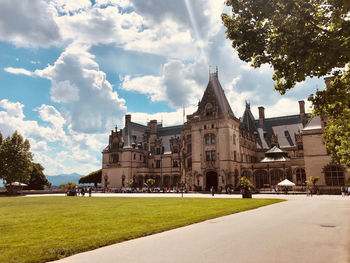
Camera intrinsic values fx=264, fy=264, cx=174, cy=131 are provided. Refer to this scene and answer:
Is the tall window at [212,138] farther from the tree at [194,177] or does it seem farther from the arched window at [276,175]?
the arched window at [276,175]

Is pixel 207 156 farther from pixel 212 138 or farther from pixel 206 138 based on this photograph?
pixel 212 138

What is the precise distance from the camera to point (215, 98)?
195ft

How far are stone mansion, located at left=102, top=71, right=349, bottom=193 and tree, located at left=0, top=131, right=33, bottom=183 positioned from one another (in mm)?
24659

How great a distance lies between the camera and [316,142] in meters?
48.9

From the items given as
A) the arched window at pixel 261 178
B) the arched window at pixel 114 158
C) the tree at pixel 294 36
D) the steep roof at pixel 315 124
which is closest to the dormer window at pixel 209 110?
the arched window at pixel 261 178

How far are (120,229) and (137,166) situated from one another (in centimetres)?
6712

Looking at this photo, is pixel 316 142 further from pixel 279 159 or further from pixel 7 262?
pixel 7 262

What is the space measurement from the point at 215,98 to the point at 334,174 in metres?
27.4

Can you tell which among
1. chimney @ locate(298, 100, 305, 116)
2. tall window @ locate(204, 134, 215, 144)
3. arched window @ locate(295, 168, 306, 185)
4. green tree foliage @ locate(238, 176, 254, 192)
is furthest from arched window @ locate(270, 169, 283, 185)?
green tree foliage @ locate(238, 176, 254, 192)

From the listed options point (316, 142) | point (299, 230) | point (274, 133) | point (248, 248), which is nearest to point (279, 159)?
point (316, 142)

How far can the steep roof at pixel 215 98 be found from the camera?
58.9 metres

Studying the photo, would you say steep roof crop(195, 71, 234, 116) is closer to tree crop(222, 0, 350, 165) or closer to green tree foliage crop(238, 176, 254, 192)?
green tree foliage crop(238, 176, 254, 192)

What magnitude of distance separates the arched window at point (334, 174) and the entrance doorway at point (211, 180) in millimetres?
20579

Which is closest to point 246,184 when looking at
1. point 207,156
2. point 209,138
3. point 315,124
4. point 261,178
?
point 207,156
